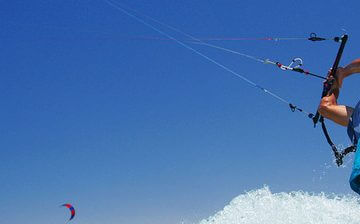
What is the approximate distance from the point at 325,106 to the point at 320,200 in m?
11.5

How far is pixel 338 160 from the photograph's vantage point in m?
5.52

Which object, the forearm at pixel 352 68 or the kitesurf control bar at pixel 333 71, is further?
the kitesurf control bar at pixel 333 71

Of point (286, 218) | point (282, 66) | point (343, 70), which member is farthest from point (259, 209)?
point (343, 70)

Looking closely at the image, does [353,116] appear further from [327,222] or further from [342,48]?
[327,222]

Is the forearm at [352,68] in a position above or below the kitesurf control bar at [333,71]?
below

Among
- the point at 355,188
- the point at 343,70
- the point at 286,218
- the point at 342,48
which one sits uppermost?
the point at 286,218

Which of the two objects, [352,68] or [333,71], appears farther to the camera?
[333,71]

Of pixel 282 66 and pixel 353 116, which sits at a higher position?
pixel 282 66

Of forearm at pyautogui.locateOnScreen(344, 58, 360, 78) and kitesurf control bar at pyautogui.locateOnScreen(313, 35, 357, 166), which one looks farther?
kitesurf control bar at pyautogui.locateOnScreen(313, 35, 357, 166)

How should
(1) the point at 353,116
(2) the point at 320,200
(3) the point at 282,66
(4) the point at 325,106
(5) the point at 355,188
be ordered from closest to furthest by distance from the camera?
(5) the point at 355,188
(1) the point at 353,116
(4) the point at 325,106
(3) the point at 282,66
(2) the point at 320,200

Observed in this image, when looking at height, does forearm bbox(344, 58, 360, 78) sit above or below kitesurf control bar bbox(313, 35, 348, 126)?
below

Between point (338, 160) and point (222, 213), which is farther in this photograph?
point (222, 213)

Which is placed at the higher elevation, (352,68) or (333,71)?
(333,71)

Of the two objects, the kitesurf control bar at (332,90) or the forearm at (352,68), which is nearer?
the forearm at (352,68)
